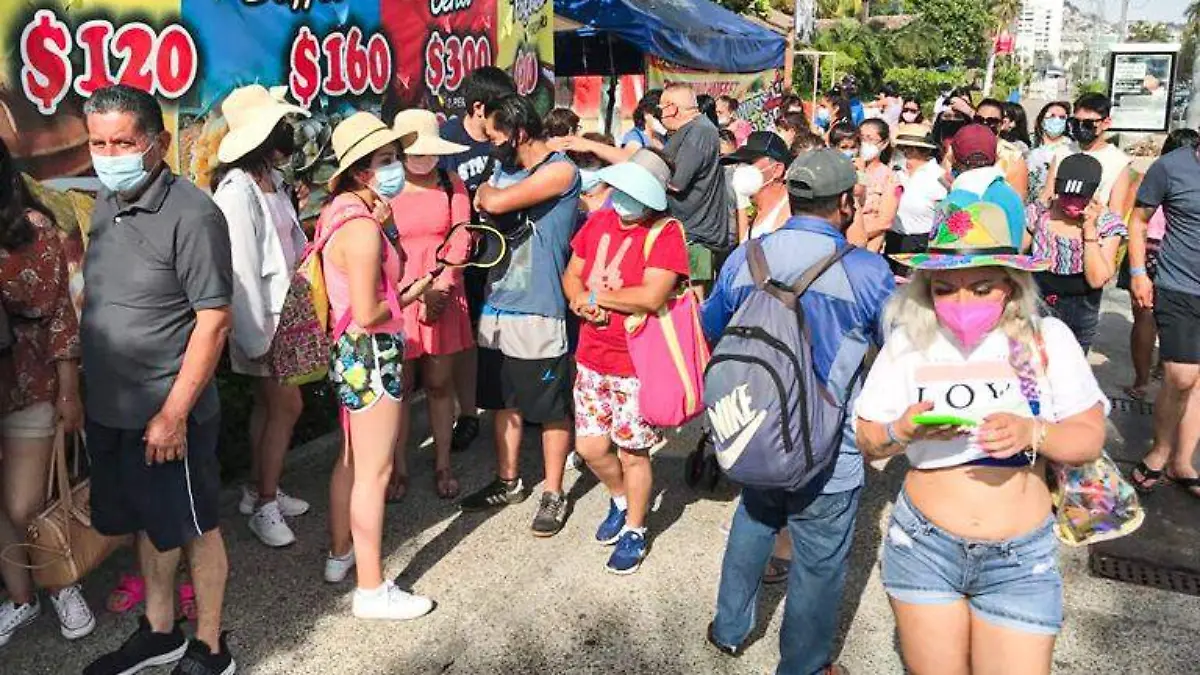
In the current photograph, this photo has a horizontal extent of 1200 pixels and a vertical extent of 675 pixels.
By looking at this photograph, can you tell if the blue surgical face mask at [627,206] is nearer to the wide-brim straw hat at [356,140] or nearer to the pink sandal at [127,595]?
the wide-brim straw hat at [356,140]

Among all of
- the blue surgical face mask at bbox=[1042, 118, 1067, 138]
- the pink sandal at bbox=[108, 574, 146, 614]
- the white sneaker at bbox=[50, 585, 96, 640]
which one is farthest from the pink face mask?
the blue surgical face mask at bbox=[1042, 118, 1067, 138]

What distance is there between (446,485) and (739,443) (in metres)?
2.32

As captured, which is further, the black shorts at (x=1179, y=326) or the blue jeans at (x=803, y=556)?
the black shorts at (x=1179, y=326)

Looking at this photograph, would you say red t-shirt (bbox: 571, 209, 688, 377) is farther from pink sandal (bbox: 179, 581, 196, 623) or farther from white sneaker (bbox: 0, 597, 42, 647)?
white sneaker (bbox: 0, 597, 42, 647)

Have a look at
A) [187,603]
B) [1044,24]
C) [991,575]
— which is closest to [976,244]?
[991,575]

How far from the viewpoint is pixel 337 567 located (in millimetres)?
3791

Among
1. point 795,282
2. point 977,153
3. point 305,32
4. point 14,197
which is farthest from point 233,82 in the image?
point 977,153

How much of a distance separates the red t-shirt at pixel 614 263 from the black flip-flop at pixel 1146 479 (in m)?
2.81

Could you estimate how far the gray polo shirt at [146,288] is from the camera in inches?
108

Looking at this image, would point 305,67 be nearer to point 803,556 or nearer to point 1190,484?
point 803,556

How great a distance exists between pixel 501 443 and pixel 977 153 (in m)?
2.84

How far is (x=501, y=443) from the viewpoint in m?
4.48

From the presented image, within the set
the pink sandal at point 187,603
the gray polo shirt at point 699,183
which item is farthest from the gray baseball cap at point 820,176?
the pink sandal at point 187,603

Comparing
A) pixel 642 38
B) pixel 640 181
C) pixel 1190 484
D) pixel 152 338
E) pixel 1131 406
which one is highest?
pixel 642 38
